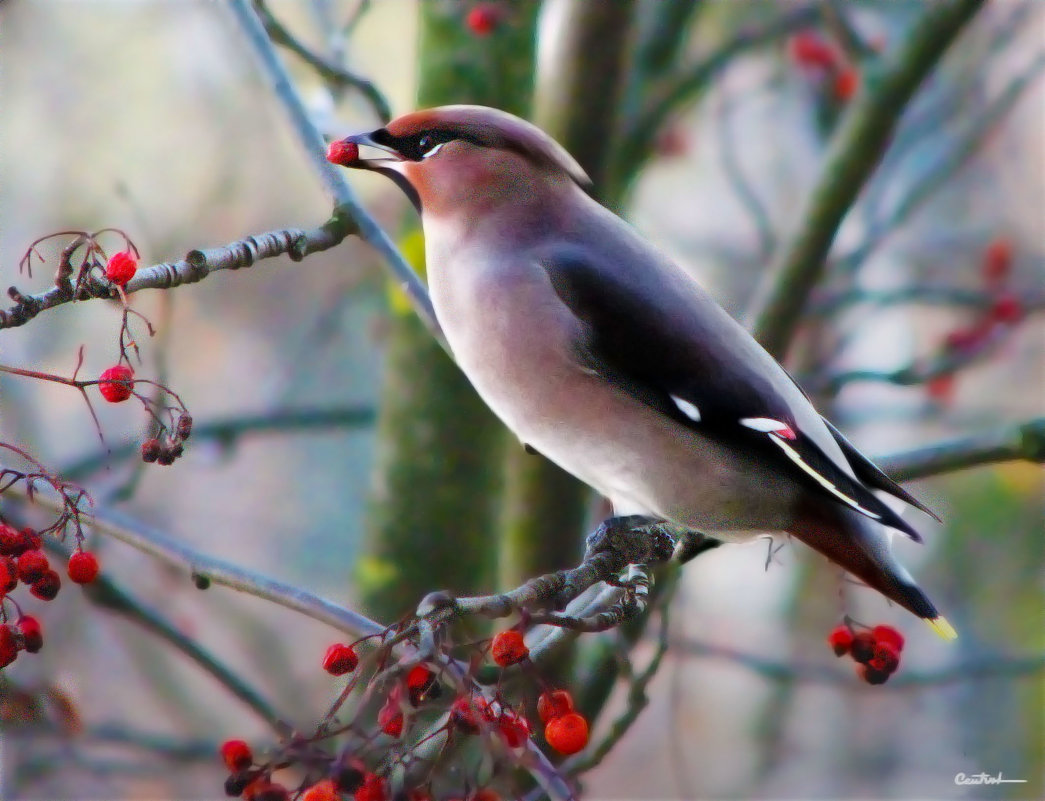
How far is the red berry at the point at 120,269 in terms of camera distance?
4.24 ft

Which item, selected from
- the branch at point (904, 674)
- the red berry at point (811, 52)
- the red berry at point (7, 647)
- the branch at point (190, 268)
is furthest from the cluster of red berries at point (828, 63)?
the red berry at point (7, 647)

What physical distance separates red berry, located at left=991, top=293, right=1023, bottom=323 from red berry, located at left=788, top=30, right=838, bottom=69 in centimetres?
96

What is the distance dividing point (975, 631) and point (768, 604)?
42.7 inches

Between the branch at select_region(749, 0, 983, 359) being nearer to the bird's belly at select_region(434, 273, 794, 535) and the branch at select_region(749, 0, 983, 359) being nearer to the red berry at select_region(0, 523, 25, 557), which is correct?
the bird's belly at select_region(434, 273, 794, 535)

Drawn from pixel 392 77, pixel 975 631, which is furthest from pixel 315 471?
pixel 975 631

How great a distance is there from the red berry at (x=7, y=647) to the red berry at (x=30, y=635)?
1.1 inches

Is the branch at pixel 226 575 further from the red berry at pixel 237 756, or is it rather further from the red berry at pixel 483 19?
the red berry at pixel 483 19

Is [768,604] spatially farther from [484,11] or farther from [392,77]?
[484,11]

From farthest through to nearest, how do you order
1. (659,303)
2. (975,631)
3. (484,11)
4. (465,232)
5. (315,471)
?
(315,471) → (975,631) → (484,11) → (465,232) → (659,303)

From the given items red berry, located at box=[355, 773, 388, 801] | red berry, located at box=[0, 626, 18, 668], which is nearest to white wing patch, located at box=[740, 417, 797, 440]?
red berry, located at box=[355, 773, 388, 801]

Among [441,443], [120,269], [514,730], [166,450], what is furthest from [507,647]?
[441,443]

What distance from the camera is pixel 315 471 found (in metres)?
6.71

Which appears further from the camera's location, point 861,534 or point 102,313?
point 102,313

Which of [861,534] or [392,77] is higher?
[861,534]
